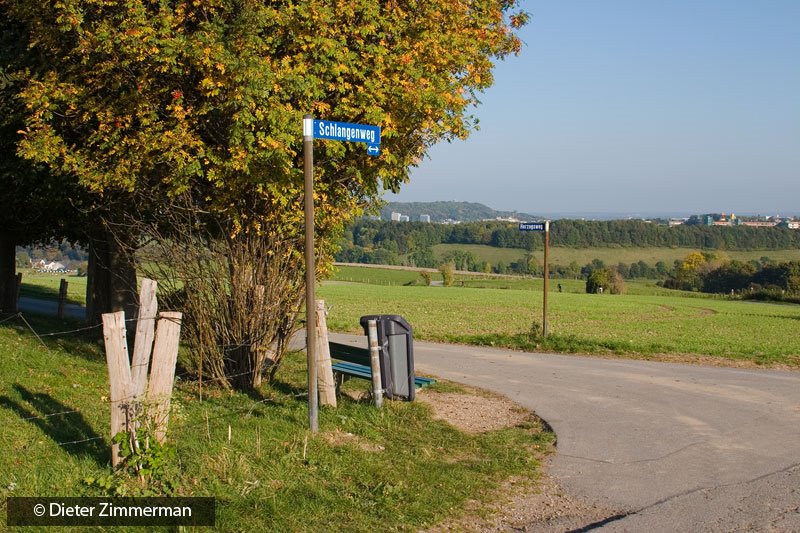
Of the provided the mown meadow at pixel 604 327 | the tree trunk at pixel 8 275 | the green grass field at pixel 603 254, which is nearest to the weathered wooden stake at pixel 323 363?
the mown meadow at pixel 604 327

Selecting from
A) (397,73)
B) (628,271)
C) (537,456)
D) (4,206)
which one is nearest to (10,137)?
(4,206)

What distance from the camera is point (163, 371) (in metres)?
6.82

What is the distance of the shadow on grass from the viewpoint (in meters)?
7.22

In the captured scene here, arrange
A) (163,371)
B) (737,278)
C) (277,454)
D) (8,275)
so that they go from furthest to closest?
(737,278) → (8,275) → (277,454) → (163,371)

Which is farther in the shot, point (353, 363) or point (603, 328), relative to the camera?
point (603, 328)

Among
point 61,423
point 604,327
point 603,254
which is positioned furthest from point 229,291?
point 603,254

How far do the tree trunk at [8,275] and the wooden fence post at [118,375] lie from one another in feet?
49.9

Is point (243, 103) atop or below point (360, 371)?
atop

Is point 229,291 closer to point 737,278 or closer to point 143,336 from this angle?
point 143,336

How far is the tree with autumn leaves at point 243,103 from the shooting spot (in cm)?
998
